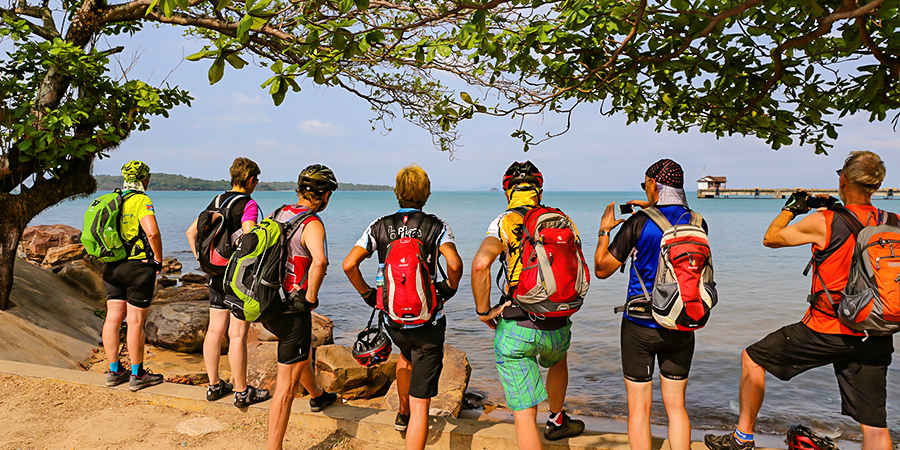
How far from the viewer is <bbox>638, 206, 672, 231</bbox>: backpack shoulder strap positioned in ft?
10.5

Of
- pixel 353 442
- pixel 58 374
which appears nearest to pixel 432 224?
pixel 353 442

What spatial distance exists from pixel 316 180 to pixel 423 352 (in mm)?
1515

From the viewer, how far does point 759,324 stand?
11445 millimetres

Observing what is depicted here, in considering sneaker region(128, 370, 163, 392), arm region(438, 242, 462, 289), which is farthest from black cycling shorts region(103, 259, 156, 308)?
arm region(438, 242, 462, 289)

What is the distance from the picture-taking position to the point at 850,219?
10.8ft

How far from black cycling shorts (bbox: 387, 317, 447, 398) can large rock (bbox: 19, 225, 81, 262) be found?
56.9ft

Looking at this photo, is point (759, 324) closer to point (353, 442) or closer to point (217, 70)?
point (353, 442)

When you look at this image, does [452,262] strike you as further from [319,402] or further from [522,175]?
[319,402]

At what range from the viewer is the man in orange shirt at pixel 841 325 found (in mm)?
3295

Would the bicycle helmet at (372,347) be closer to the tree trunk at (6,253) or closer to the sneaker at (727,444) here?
the sneaker at (727,444)

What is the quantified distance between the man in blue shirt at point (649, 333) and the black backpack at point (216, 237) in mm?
3106

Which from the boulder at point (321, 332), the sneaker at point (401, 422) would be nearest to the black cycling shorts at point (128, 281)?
the sneaker at point (401, 422)

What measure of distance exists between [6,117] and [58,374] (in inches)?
175

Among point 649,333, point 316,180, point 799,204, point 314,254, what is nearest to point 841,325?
point 799,204
